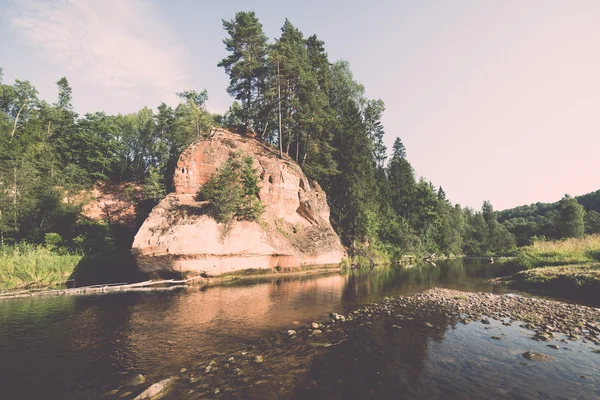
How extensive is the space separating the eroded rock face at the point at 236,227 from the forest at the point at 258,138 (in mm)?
4651

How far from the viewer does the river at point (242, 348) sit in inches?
266

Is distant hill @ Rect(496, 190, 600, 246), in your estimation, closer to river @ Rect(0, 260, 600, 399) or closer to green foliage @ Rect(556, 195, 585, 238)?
green foliage @ Rect(556, 195, 585, 238)

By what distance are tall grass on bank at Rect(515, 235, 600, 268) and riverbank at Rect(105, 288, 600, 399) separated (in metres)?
10.5

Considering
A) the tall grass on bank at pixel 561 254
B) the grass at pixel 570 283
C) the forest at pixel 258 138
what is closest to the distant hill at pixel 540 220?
the forest at pixel 258 138

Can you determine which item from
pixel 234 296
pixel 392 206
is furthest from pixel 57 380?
pixel 392 206

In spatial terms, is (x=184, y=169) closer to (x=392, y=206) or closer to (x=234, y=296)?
(x=234, y=296)

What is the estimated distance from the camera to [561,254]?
2295cm

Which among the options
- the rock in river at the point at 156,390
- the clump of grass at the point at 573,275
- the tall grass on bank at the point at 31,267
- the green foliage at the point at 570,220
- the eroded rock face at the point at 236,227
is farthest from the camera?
the green foliage at the point at 570,220

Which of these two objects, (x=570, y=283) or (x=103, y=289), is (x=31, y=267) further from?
(x=570, y=283)

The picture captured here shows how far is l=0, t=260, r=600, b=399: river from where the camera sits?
6.77 m

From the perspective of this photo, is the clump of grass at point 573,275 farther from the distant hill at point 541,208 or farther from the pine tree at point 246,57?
the distant hill at point 541,208

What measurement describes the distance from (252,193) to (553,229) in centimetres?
8675

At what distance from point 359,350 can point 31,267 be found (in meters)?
26.8

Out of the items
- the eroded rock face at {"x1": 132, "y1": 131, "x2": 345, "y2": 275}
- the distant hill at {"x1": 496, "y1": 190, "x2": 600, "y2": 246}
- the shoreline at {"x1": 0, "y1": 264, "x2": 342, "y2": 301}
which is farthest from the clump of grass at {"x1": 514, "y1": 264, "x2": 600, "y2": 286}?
the distant hill at {"x1": 496, "y1": 190, "x2": 600, "y2": 246}
